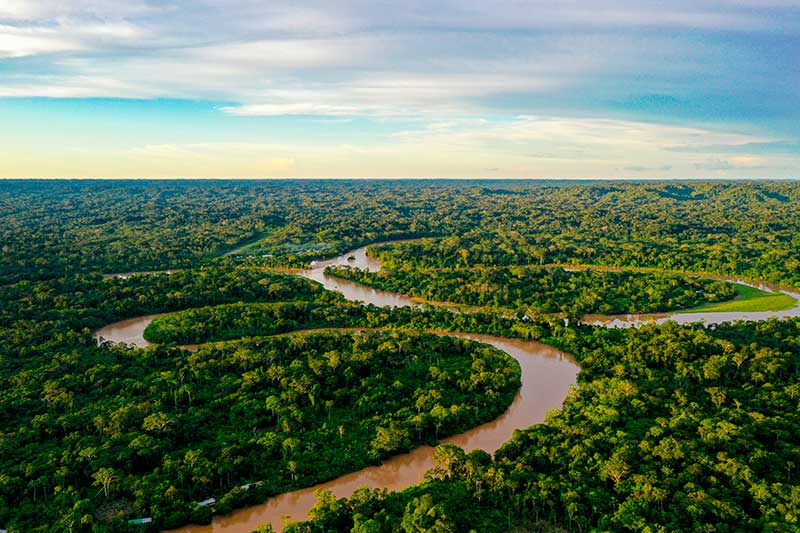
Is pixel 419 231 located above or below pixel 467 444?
above

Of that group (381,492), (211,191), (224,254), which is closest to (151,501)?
(381,492)

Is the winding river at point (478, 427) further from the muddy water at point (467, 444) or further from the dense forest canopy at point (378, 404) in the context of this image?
the dense forest canopy at point (378, 404)

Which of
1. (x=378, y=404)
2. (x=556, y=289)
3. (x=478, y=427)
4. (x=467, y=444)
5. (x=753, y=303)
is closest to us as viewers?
(x=467, y=444)

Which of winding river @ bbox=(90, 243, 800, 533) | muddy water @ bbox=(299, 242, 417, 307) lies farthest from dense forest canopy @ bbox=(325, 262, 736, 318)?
winding river @ bbox=(90, 243, 800, 533)

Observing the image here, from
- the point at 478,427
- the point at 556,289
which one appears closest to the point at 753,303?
the point at 556,289

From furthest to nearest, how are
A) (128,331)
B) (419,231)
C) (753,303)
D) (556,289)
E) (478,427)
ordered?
(419,231)
(556,289)
(753,303)
(128,331)
(478,427)

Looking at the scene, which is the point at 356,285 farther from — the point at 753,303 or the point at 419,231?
the point at 419,231
